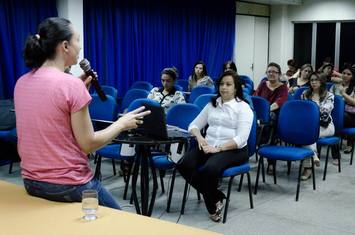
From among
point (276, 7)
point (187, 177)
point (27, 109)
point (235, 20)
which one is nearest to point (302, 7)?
point (276, 7)

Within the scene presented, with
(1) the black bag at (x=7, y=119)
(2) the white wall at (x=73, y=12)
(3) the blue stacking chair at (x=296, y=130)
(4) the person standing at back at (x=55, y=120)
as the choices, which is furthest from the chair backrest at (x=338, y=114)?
(4) the person standing at back at (x=55, y=120)

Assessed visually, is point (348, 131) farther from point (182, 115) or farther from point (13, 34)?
point (13, 34)

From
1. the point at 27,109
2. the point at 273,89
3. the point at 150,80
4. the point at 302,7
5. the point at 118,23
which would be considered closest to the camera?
the point at 27,109

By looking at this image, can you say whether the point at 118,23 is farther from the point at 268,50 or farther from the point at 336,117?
the point at 268,50

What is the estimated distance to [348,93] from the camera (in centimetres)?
648

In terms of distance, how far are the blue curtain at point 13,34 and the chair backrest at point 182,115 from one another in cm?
255

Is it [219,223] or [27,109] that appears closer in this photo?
[27,109]

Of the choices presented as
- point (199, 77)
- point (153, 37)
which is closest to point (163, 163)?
point (199, 77)

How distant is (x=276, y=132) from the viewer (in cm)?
513

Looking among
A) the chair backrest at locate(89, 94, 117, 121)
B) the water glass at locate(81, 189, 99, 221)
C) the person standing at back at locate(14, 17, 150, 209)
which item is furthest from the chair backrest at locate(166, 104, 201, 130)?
the water glass at locate(81, 189, 99, 221)

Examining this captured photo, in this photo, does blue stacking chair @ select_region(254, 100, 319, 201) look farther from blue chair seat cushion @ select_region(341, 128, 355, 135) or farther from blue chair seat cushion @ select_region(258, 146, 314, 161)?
blue chair seat cushion @ select_region(341, 128, 355, 135)

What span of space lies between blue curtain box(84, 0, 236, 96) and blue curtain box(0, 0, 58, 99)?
41.4 inches

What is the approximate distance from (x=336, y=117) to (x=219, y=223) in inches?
91.0

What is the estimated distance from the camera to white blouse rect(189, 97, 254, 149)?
4.07 metres
